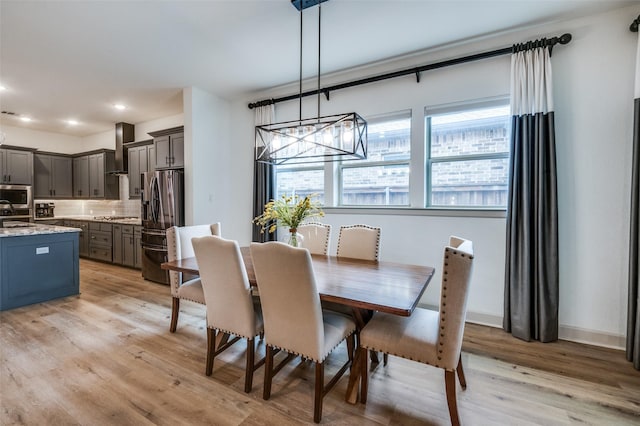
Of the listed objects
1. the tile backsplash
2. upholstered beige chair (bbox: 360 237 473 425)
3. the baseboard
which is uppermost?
the tile backsplash

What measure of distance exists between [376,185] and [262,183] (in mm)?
1656

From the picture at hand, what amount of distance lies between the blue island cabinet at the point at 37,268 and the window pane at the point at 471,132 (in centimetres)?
490

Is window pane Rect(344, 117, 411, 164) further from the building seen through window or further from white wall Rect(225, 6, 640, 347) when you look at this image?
white wall Rect(225, 6, 640, 347)

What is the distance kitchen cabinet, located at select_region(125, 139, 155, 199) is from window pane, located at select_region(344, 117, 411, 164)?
3.99 m

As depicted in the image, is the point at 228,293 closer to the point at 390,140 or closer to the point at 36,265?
the point at 390,140

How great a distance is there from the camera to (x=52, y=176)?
656cm

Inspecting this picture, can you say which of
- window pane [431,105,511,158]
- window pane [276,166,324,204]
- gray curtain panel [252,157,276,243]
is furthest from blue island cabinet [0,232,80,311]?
window pane [431,105,511,158]

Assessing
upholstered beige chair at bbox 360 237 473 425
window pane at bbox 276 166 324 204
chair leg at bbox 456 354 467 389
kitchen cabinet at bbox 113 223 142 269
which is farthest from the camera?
kitchen cabinet at bbox 113 223 142 269

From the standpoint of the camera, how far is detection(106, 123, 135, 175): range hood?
6051mm

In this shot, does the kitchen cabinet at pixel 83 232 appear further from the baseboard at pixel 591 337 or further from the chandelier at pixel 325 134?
the baseboard at pixel 591 337

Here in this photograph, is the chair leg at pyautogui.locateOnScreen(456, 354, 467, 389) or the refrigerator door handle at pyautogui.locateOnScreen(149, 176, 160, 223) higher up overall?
the refrigerator door handle at pyautogui.locateOnScreen(149, 176, 160, 223)

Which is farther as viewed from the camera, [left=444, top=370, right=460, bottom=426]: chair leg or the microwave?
the microwave

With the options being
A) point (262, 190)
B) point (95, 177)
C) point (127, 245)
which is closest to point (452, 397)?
point (262, 190)

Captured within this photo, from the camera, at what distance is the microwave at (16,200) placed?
18.7 ft
